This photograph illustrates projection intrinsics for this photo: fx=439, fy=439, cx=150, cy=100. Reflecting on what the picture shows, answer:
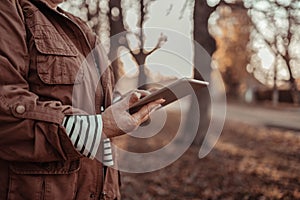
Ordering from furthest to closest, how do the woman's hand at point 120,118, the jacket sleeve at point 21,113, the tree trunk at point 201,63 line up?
the tree trunk at point 201,63
the woman's hand at point 120,118
the jacket sleeve at point 21,113

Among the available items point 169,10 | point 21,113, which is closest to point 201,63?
point 169,10

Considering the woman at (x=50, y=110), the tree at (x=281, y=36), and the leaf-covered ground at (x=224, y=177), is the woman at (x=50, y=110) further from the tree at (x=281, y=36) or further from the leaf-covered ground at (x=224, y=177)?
the leaf-covered ground at (x=224, y=177)

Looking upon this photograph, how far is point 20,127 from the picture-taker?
1.21 meters

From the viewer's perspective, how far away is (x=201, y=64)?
27.2 ft

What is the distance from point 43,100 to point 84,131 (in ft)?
0.55

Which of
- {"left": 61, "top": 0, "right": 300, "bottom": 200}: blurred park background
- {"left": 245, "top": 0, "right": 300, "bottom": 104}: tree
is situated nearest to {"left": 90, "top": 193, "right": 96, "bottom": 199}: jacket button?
{"left": 61, "top": 0, "right": 300, "bottom": 200}: blurred park background

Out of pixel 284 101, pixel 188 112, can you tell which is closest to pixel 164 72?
pixel 188 112

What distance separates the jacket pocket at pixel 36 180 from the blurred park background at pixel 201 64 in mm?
658

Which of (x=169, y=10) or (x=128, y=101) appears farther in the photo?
(x=169, y=10)

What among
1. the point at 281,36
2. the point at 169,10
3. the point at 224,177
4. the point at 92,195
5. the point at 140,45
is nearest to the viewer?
the point at 92,195

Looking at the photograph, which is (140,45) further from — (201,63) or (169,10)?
(201,63)

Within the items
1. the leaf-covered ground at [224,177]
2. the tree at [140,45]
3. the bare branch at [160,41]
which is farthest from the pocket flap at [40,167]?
the leaf-covered ground at [224,177]

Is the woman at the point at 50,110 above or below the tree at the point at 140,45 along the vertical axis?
above

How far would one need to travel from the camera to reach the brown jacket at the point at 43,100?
4.01 feet
